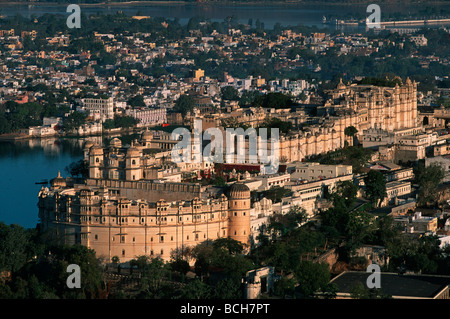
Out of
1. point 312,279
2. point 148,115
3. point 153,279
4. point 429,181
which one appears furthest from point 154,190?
point 148,115

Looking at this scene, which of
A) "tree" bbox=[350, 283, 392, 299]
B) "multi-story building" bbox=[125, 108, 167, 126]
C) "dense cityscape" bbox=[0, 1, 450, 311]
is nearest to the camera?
"tree" bbox=[350, 283, 392, 299]

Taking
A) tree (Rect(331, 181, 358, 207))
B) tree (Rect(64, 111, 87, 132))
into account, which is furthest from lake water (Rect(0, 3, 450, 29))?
tree (Rect(331, 181, 358, 207))

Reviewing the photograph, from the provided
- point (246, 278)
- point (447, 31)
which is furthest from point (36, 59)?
point (246, 278)

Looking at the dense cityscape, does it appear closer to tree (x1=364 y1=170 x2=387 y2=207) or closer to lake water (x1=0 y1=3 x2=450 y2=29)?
tree (x1=364 y1=170 x2=387 y2=207)

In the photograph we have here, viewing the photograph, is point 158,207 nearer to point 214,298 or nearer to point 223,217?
point 223,217

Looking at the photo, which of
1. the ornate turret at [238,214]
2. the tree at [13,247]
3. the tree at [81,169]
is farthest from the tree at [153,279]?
the tree at [81,169]

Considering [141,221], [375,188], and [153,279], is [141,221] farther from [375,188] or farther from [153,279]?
[375,188]

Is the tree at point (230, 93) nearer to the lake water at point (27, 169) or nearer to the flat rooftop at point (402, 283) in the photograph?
the lake water at point (27, 169)
